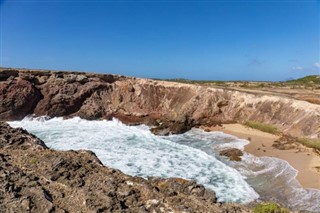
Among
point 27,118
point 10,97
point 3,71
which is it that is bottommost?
point 27,118

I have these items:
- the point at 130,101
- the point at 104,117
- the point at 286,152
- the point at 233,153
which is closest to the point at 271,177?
the point at 233,153

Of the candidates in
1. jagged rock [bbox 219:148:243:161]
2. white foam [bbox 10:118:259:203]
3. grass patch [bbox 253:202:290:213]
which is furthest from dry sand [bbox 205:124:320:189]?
grass patch [bbox 253:202:290:213]

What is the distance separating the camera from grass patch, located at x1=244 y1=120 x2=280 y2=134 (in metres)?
29.3

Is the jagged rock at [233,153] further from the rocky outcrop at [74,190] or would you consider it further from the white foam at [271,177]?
the rocky outcrop at [74,190]

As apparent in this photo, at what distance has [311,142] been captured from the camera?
24766 mm

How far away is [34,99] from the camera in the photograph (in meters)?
39.4

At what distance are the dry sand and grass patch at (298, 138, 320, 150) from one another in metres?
0.52

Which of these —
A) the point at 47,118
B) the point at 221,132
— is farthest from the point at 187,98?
the point at 47,118

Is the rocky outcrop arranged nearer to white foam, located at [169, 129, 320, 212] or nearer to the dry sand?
white foam, located at [169, 129, 320, 212]

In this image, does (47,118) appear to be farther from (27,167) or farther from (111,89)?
(27,167)

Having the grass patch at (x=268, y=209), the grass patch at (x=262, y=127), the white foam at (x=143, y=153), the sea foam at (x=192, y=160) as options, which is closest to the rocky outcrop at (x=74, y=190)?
the grass patch at (x=268, y=209)

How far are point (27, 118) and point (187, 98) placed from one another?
1888 cm

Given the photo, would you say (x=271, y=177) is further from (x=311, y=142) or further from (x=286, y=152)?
(x=311, y=142)

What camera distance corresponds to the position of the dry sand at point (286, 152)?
723 inches
